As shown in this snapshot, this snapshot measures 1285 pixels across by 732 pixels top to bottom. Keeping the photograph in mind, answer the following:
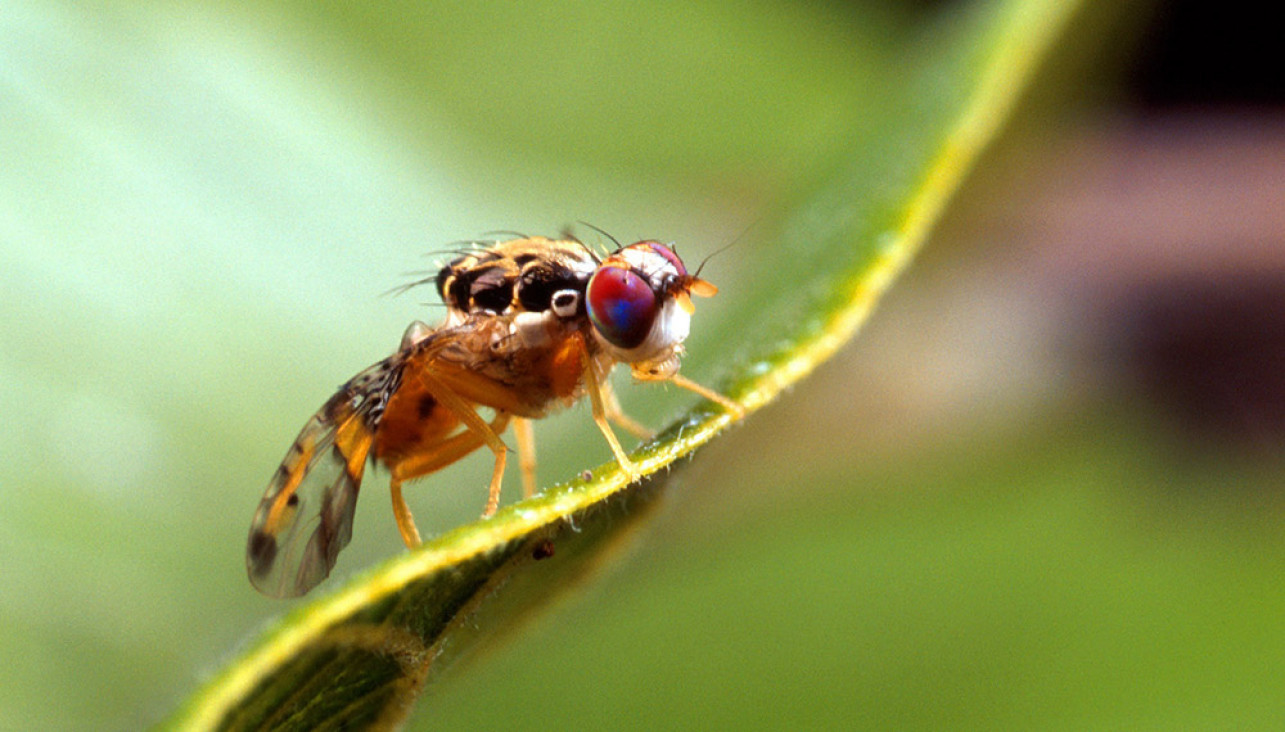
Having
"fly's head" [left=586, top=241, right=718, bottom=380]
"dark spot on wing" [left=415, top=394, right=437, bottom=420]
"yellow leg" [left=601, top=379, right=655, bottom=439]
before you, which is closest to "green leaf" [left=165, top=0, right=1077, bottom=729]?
"fly's head" [left=586, top=241, right=718, bottom=380]

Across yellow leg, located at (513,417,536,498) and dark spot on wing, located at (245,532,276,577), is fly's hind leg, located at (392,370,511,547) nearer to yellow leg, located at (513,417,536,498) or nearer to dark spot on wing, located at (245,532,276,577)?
yellow leg, located at (513,417,536,498)

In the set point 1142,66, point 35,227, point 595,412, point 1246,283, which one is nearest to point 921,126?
point 595,412

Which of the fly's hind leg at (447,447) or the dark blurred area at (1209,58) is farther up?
the dark blurred area at (1209,58)

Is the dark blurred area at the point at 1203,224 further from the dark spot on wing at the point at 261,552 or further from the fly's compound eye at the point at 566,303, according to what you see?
the dark spot on wing at the point at 261,552

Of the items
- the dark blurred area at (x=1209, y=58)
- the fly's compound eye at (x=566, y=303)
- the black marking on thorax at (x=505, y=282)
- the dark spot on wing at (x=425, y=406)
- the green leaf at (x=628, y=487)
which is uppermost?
the dark blurred area at (x=1209, y=58)

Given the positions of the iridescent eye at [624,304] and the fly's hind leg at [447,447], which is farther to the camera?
the fly's hind leg at [447,447]

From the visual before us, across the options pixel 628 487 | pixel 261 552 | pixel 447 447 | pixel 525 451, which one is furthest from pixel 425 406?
pixel 628 487

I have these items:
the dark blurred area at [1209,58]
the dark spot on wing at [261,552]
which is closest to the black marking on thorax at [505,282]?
the dark spot on wing at [261,552]

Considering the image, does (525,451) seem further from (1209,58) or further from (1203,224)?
(1209,58)
